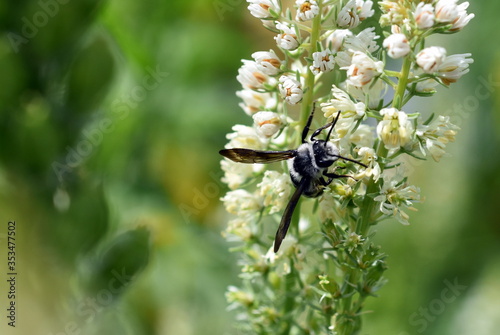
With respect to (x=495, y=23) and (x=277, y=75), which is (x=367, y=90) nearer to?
(x=277, y=75)

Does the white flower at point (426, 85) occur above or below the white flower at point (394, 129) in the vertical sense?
above

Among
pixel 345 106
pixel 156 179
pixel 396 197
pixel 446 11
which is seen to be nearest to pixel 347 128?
pixel 345 106

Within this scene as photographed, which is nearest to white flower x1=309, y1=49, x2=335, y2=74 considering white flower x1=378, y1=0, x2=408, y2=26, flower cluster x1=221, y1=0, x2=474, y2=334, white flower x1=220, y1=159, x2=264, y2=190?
flower cluster x1=221, y1=0, x2=474, y2=334

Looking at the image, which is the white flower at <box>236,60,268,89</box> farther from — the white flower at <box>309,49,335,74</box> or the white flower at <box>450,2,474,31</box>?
the white flower at <box>450,2,474,31</box>

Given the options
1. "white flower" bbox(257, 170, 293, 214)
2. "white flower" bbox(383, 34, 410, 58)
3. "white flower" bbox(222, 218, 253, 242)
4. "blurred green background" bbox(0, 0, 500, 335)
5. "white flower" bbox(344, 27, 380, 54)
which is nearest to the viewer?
"white flower" bbox(383, 34, 410, 58)

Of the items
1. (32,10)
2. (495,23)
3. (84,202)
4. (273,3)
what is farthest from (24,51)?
(495,23)

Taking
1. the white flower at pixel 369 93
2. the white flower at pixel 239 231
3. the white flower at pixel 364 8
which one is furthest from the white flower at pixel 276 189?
the white flower at pixel 364 8

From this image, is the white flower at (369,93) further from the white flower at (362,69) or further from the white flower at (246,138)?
the white flower at (246,138)
